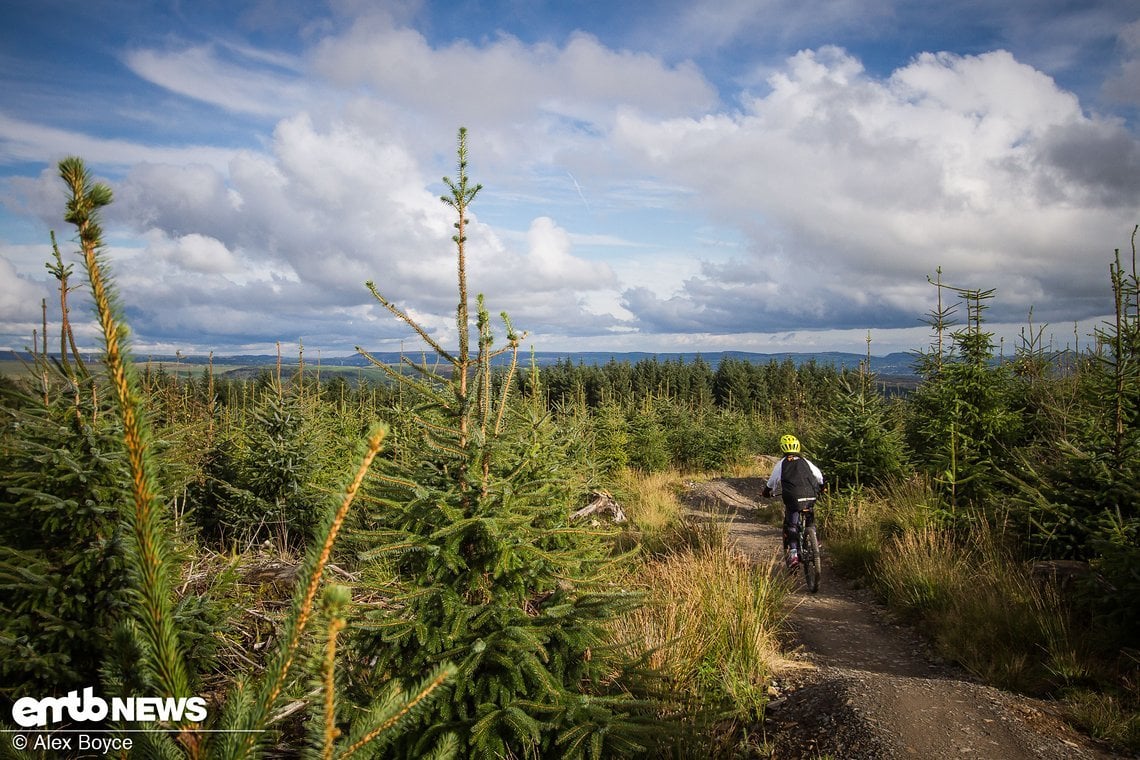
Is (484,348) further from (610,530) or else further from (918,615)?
(918,615)

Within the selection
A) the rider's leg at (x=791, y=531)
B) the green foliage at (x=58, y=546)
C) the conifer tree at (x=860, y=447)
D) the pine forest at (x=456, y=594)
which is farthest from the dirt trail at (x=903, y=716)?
the conifer tree at (x=860, y=447)

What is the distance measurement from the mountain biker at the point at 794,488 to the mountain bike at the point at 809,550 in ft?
0.19

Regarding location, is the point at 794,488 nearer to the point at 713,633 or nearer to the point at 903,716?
the point at 713,633

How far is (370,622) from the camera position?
2908mm

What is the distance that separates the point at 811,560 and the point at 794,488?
0.98 meters

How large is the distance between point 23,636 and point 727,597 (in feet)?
17.1

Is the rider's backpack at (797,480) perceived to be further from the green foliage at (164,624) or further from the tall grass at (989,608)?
the green foliage at (164,624)

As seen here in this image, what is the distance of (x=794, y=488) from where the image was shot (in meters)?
8.12

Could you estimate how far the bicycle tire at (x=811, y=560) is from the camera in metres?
7.82

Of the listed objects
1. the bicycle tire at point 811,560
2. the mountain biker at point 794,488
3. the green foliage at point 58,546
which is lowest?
the bicycle tire at point 811,560

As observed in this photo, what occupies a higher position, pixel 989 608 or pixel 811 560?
pixel 989 608

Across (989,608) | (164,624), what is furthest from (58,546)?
(989,608)

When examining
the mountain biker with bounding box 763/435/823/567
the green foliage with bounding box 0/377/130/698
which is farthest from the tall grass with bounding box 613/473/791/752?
the green foliage with bounding box 0/377/130/698

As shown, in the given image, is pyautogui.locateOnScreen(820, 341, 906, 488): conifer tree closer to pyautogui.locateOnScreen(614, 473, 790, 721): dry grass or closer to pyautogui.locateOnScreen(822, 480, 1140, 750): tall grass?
pyautogui.locateOnScreen(822, 480, 1140, 750): tall grass
